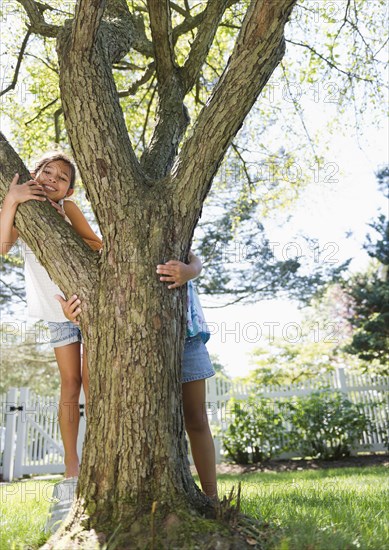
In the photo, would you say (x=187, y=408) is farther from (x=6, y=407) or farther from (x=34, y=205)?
(x=6, y=407)

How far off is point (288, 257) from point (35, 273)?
31.2ft

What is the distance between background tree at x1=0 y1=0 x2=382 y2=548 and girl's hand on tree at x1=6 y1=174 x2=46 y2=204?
5 centimetres

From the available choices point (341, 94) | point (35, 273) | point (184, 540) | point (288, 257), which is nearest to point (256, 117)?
point (341, 94)

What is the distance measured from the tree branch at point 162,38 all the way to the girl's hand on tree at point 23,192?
1507 millimetres

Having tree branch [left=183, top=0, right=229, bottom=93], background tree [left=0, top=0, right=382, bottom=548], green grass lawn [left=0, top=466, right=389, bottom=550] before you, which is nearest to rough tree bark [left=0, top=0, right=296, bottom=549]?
background tree [left=0, top=0, right=382, bottom=548]

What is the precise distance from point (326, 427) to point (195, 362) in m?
6.40

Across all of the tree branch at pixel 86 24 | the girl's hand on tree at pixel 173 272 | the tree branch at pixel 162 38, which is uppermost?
the tree branch at pixel 162 38

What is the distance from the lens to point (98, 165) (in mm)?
2514

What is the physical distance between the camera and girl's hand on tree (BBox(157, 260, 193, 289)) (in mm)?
2303

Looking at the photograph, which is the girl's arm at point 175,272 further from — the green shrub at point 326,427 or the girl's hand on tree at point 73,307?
the green shrub at point 326,427

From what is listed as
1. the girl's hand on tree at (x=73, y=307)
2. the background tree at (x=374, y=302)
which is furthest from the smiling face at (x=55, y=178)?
the background tree at (x=374, y=302)

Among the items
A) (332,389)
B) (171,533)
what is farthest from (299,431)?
(171,533)

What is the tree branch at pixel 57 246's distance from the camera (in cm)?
238

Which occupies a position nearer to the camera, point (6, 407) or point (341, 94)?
point (341, 94)
